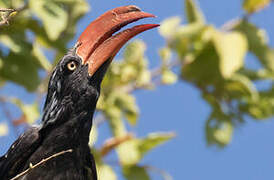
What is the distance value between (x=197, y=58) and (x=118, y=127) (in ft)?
3.95

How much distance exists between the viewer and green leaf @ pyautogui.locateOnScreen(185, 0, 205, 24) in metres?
7.72


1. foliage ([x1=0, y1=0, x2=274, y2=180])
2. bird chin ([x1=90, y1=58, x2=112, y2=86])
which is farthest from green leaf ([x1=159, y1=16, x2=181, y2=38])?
bird chin ([x1=90, y1=58, x2=112, y2=86])

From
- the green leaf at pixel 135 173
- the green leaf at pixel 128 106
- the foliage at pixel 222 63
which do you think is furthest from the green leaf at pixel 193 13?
the green leaf at pixel 135 173

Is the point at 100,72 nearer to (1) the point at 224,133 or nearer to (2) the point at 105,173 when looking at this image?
(2) the point at 105,173

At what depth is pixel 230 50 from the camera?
7234 millimetres

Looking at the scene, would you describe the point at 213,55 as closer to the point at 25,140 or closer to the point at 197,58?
the point at 197,58

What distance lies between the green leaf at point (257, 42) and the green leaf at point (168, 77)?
0.93m

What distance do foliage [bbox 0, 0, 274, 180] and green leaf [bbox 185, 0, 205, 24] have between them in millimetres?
11

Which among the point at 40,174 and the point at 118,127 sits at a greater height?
the point at 118,127

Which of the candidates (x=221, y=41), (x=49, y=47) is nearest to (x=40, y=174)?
(x=49, y=47)

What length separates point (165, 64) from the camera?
795 cm

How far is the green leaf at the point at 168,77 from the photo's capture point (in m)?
7.72

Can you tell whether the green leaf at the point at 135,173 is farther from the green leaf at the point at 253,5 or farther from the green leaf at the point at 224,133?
the green leaf at the point at 253,5

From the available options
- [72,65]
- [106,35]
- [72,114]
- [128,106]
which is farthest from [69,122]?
[128,106]
